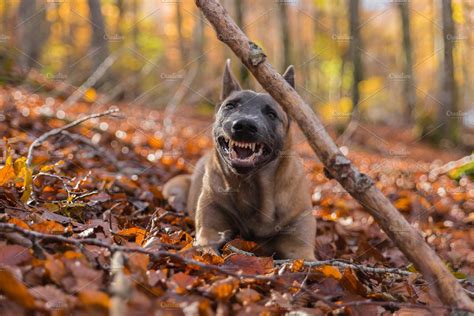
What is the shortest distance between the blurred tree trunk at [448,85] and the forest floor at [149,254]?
6.59 metres

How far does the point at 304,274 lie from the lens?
A: 2988 millimetres

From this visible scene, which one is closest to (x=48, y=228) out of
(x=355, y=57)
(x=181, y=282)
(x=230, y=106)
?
(x=181, y=282)

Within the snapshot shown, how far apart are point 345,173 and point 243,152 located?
1432mm

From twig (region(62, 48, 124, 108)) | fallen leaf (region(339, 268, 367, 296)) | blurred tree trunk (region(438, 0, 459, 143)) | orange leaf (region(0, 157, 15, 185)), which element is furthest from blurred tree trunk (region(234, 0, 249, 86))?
Answer: fallen leaf (region(339, 268, 367, 296))

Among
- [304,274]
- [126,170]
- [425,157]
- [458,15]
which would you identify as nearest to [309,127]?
[304,274]

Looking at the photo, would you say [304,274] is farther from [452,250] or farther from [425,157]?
[425,157]

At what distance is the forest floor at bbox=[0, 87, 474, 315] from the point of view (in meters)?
2.24

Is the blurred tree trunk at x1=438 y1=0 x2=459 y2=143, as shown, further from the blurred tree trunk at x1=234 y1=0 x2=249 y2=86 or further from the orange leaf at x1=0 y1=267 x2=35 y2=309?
the orange leaf at x1=0 y1=267 x2=35 y2=309

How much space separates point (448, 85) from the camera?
15.2 m

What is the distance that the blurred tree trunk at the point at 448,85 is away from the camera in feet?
38.9

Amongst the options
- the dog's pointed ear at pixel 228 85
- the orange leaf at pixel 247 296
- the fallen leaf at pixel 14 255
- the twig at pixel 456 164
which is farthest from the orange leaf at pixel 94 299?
the twig at pixel 456 164

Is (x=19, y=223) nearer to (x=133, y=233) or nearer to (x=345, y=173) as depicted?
(x=133, y=233)

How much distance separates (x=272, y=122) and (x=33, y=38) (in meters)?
18.7

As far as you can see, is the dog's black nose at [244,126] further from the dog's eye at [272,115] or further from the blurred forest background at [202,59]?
the blurred forest background at [202,59]
